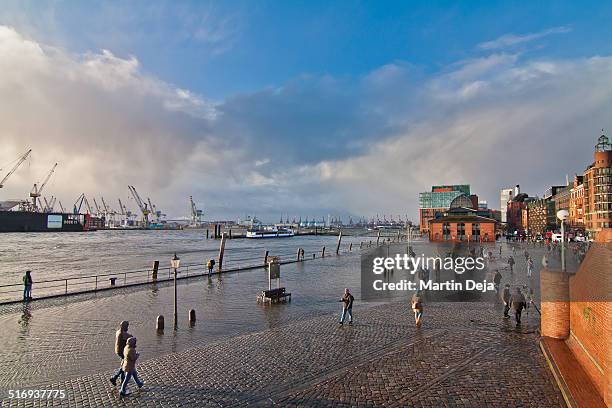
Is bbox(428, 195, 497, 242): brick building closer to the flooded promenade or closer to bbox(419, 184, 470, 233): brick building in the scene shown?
the flooded promenade

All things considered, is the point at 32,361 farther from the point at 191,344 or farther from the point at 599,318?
the point at 599,318

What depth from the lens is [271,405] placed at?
8359 millimetres

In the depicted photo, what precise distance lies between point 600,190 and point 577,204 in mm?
18289

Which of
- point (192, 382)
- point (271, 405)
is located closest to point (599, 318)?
point (271, 405)

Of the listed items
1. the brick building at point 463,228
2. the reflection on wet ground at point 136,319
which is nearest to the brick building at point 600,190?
the brick building at point 463,228

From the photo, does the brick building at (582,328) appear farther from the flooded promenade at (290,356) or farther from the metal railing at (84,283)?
the metal railing at (84,283)

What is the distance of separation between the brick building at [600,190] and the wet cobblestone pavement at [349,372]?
82.9 m

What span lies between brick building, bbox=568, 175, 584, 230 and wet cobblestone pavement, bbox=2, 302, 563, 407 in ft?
315

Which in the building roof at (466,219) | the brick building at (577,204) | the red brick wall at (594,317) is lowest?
the red brick wall at (594,317)

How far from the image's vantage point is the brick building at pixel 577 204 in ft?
313

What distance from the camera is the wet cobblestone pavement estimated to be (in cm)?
857

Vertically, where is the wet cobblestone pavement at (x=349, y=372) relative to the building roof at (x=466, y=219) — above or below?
below

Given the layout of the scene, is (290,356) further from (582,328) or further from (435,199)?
(435,199)

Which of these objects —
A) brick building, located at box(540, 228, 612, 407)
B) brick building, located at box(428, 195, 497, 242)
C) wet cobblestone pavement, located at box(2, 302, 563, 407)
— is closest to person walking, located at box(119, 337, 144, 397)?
wet cobblestone pavement, located at box(2, 302, 563, 407)
